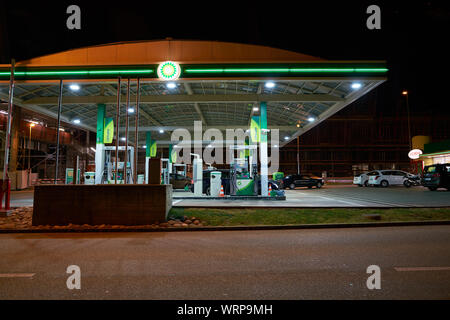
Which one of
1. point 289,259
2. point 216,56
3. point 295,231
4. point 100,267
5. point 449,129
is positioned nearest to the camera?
point 100,267

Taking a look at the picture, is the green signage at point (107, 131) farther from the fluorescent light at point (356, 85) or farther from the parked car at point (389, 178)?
the parked car at point (389, 178)

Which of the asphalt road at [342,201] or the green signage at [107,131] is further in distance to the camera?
the green signage at [107,131]

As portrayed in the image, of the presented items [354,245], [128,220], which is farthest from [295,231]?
[128,220]

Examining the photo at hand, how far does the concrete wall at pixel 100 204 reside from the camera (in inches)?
328

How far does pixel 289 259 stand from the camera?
4891 millimetres

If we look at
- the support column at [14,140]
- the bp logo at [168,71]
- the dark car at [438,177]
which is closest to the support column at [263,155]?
the bp logo at [168,71]

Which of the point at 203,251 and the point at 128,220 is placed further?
the point at 128,220

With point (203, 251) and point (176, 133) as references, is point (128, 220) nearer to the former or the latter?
point (203, 251)

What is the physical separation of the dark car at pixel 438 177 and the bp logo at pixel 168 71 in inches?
745

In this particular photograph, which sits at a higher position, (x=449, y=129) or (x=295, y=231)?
(x=449, y=129)

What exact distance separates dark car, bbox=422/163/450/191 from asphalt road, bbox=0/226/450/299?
14.7 metres

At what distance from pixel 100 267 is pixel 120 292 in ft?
4.20

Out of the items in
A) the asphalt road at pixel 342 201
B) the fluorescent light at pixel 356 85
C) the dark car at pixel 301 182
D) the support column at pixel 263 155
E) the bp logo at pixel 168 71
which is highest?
the bp logo at pixel 168 71

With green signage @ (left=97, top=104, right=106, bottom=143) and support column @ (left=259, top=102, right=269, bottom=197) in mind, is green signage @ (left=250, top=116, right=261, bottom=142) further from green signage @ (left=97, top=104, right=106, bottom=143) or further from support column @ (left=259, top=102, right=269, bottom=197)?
green signage @ (left=97, top=104, right=106, bottom=143)
